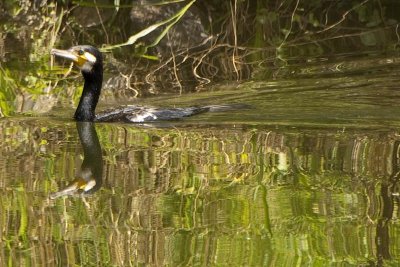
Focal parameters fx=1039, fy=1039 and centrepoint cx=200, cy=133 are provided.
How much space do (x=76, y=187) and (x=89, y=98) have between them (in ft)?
11.3

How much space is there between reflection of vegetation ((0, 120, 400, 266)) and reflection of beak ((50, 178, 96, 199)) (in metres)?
0.10

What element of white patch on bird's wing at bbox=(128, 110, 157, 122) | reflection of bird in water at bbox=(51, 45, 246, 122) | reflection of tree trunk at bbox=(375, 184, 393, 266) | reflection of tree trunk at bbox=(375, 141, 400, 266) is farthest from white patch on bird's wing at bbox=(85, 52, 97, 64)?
reflection of tree trunk at bbox=(375, 184, 393, 266)

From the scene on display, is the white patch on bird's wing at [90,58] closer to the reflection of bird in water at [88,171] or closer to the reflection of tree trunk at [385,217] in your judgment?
the reflection of bird in water at [88,171]

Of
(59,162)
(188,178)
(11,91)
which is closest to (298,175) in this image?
(188,178)

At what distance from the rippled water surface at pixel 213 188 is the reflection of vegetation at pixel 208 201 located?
12 mm

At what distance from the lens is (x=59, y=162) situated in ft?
27.3

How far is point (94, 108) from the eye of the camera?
10.8 m

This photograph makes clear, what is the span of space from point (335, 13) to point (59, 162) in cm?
811

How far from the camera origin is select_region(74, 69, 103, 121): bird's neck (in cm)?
1062

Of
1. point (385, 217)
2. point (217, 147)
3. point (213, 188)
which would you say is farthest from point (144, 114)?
point (385, 217)

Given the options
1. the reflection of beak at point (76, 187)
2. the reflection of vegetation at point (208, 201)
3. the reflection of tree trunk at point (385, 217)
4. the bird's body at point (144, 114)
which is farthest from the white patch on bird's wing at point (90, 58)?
the reflection of tree trunk at point (385, 217)

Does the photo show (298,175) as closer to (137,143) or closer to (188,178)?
(188,178)

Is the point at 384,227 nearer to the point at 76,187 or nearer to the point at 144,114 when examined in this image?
the point at 76,187

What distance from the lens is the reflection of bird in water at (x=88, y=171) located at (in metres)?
7.29
